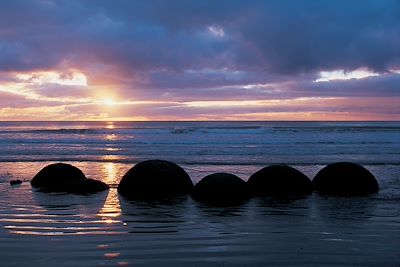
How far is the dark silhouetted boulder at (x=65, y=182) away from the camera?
12.4 meters

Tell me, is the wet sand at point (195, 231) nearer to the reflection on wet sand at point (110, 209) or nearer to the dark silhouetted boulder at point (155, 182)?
the reflection on wet sand at point (110, 209)

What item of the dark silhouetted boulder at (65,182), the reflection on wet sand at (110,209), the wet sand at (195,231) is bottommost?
the wet sand at (195,231)

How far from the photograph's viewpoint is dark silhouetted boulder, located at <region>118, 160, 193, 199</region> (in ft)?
38.9

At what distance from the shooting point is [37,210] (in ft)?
31.4

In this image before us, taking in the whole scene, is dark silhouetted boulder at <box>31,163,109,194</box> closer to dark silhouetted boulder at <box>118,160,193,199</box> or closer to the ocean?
the ocean

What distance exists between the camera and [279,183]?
12.3m

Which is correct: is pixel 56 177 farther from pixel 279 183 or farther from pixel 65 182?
pixel 279 183

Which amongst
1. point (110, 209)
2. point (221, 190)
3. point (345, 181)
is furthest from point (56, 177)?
point (345, 181)

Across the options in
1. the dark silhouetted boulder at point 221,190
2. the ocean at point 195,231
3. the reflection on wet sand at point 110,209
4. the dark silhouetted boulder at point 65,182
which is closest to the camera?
the ocean at point 195,231

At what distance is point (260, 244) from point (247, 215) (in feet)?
7.87

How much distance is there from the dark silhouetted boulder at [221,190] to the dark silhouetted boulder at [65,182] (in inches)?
113

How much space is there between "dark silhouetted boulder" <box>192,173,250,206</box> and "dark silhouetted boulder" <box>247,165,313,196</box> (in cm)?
77

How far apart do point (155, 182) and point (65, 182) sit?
120 inches

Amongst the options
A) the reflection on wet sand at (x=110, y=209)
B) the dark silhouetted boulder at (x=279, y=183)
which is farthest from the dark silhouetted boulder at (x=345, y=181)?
the reflection on wet sand at (x=110, y=209)
